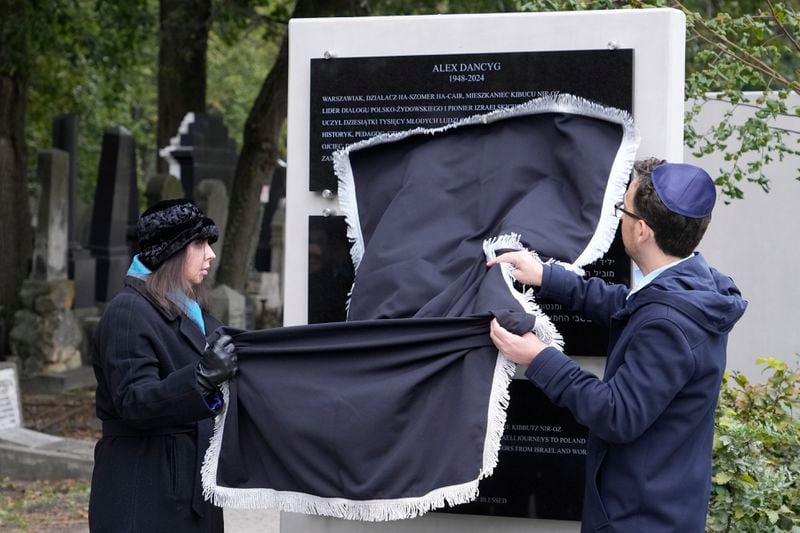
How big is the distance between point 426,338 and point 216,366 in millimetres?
678

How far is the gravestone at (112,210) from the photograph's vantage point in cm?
1455

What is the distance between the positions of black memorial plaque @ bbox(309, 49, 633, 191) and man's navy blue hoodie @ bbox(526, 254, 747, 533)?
1070 mm

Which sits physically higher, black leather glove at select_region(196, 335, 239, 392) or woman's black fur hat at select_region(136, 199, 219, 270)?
woman's black fur hat at select_region(136, 199, 219, 270)

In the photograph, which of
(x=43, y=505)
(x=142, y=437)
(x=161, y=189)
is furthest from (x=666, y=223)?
(x=161, y=189)

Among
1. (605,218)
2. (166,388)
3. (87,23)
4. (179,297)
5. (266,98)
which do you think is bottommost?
(166,388)

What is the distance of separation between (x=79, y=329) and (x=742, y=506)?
10.8m

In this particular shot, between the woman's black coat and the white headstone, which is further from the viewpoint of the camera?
the white headstone

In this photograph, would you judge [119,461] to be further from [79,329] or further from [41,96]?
[41,96]

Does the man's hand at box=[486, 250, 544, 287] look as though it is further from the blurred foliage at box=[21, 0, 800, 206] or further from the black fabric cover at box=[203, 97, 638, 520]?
the blurred foliage at box=[21, 0, 800, 206]

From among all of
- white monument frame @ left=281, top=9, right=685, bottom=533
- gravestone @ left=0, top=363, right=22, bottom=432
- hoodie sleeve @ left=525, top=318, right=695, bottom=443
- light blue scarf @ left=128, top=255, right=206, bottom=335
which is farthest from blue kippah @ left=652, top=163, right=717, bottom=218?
gravestone @ left=0, top=363, right=22, bottom=432

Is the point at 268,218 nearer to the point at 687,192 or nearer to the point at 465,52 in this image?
the point at 465,52

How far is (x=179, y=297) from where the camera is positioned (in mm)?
3660

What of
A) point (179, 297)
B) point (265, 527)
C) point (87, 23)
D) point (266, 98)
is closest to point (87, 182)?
point (87, 23)

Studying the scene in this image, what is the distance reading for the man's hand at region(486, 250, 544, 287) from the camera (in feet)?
11.1
